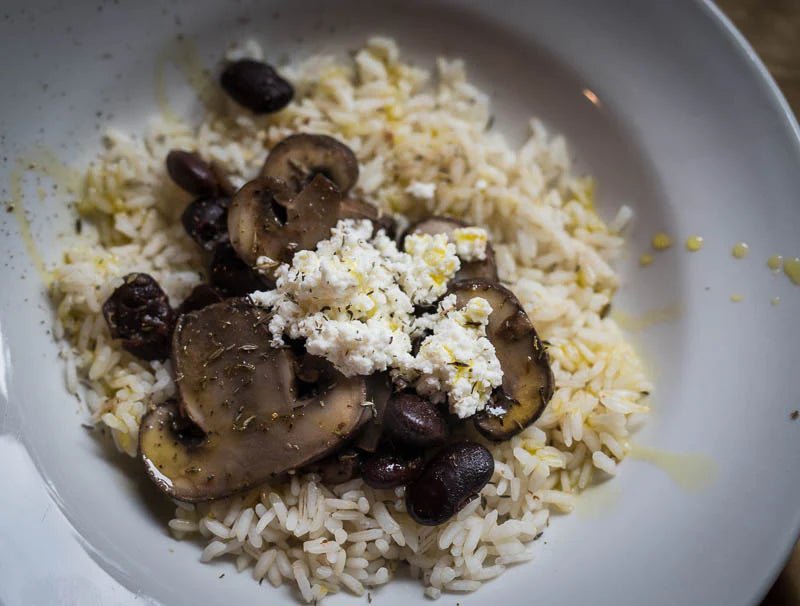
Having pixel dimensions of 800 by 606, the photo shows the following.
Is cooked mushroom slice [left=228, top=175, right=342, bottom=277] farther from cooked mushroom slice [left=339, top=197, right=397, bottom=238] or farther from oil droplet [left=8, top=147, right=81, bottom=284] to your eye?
oil droplet [left=8, top=147, right=81, bottom=284]

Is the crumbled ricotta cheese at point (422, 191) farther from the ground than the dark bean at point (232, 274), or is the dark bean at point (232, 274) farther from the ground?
the crumbled ricotta cheese at point (422, 191)

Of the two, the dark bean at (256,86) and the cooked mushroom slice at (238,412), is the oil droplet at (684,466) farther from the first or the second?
the dark bean at (256,86)

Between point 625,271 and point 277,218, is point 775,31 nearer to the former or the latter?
point 625,271

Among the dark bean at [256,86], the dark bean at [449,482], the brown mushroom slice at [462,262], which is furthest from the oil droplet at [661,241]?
the dark bean at [256,86]

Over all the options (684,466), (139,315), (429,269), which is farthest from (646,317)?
(139,315)

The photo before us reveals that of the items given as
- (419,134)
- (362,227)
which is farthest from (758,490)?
(419,134)
